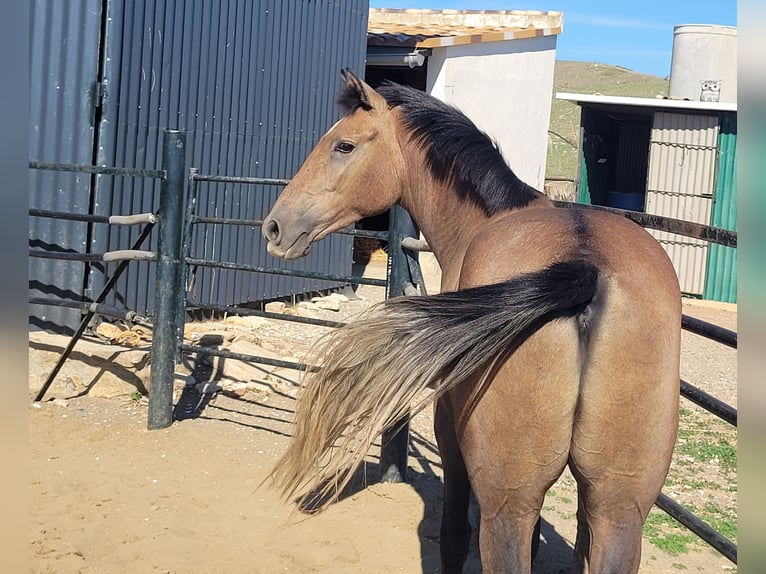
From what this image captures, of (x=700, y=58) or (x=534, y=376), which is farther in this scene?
(x=700, y=58)

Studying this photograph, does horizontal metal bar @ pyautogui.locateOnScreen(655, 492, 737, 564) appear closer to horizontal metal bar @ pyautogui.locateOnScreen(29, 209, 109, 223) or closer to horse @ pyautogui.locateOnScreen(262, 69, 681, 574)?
horse @ pyautogui.locateOnScreen(262, 69, 681, 574)

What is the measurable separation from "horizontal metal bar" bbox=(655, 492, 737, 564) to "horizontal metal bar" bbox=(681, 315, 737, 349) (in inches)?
22.3

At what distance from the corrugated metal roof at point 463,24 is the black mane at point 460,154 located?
890 centimetres

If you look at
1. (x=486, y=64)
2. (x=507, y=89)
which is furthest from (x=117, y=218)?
(x=507, y=89)

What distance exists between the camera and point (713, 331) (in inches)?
111

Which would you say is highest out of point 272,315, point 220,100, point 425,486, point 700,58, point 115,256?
point 700,58

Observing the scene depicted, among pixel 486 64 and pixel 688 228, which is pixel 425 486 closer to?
pixel 688 228

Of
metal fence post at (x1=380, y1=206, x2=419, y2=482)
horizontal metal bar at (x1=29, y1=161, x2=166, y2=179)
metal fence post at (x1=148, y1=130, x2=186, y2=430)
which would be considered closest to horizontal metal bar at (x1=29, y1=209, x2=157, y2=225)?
metal fence post at (x1=148, y1=130, x2=186, y2=430)

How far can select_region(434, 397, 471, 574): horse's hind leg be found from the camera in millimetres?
2906

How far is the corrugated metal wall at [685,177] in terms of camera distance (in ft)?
41.0

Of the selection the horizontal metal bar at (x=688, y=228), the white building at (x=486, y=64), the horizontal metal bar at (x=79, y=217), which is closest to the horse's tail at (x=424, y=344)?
the horizontal metal bar at (x=688, y=228)

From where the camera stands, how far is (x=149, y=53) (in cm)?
708

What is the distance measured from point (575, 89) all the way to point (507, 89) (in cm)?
4501
